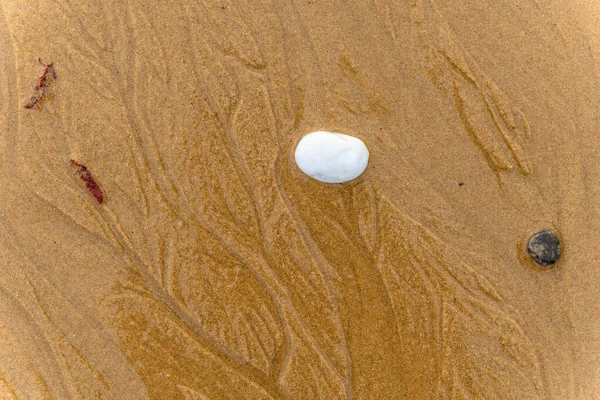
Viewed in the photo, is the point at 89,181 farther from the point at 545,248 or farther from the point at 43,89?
the point at 545,248

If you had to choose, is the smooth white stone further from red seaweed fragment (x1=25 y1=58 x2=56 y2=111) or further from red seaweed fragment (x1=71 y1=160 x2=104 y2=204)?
red seaweed fragment (x1=25 y1=58 x2=56 y2=111)

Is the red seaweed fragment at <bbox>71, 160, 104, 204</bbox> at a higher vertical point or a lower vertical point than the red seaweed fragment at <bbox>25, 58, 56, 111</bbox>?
lower

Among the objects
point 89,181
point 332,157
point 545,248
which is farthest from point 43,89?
point 545,248

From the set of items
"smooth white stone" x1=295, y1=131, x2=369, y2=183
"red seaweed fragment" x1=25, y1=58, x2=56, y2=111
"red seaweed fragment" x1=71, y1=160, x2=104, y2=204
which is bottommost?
"red seaweed fragment" x1=71, y1=160, x2=104, y2=204

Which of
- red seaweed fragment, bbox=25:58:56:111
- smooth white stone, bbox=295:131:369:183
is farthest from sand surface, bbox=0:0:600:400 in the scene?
smooth white stone, bbox=295:131:369:183

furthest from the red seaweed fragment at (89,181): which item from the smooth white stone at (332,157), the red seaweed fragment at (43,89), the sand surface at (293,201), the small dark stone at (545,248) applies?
the small dark stone at (545,248)

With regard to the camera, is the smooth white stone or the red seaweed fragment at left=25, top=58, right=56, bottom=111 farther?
the red seaweed fragment at left=25, top=58, right=56, bottom=111

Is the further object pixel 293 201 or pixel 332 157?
pixel 293 201
